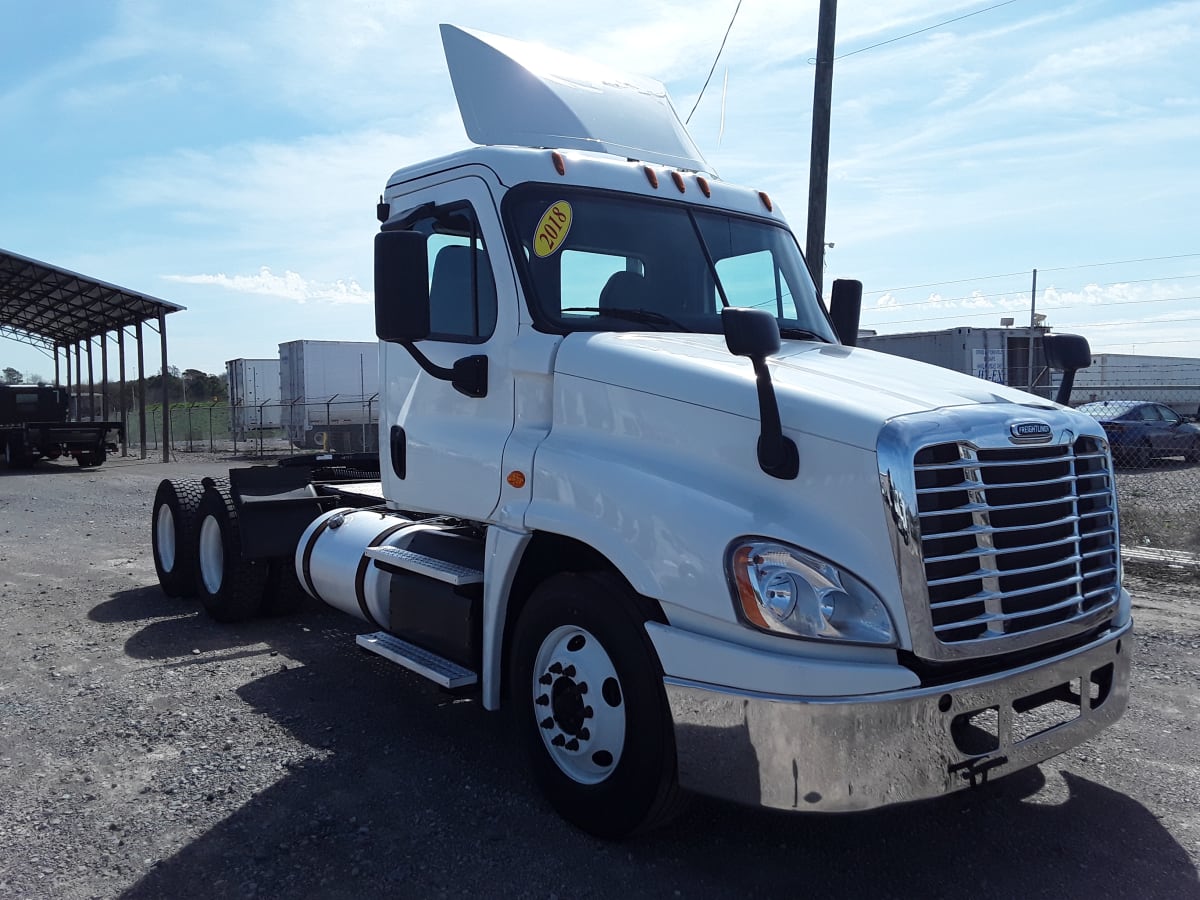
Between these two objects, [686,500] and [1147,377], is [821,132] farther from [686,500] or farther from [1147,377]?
[1147,377]

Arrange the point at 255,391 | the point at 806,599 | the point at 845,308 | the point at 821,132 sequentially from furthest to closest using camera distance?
the point at 255,391
the point at 821,132
the point at 845,308
the point at 806,599

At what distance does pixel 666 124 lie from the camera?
217 inches

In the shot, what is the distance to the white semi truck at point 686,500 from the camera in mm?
3086

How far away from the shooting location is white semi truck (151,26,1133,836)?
3086mm

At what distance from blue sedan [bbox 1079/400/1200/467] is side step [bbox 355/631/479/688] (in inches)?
713

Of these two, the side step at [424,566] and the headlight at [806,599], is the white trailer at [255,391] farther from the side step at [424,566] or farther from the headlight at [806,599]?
the headlight at [806,599]

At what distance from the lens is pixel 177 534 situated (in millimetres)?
8016

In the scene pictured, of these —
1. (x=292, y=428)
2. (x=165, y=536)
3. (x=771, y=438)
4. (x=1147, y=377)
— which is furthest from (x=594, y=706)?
(x=1147, y=377)

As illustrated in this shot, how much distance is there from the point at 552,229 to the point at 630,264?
39 centimetres

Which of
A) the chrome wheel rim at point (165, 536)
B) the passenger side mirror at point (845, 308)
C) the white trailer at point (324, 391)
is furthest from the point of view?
the white trailer at point (324, 391)

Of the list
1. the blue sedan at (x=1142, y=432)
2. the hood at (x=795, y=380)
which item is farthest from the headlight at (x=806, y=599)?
the blue sedan at (x=1142, y=432)

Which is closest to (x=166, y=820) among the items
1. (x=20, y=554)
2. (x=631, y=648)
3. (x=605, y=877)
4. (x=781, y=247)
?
(x=605, y=877)

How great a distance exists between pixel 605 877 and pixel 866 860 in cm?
99

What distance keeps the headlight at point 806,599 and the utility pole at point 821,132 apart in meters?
8.52
